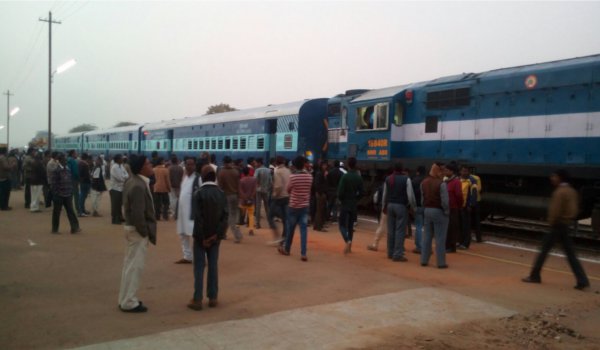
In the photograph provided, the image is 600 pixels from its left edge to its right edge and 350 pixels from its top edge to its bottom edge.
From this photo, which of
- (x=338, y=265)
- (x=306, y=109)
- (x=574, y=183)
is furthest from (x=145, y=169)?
(x=306, y=109)

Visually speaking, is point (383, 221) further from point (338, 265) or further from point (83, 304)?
point (83, 304)

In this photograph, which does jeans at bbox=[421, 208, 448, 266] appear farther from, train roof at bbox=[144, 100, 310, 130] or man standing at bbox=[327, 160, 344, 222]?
train roof at bbox=[144, 100, 310, 130]

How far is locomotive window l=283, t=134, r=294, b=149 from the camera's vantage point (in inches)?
728

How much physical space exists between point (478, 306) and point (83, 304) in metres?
5.03

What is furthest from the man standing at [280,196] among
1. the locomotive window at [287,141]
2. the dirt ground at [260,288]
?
the locomotive window at [287,141]

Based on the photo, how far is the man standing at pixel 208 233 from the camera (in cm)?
585

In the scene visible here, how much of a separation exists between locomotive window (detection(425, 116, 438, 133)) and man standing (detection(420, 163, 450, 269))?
5.39m

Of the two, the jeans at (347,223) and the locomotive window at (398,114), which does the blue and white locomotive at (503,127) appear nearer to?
the locomotive window at (398,114)

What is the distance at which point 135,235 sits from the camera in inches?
229

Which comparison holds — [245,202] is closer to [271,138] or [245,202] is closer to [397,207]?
[397,207]

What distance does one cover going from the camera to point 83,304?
235 inches

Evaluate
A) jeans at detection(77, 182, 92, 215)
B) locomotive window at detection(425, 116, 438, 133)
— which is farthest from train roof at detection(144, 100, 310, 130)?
jeans at detection(77, 182, 92, 215)

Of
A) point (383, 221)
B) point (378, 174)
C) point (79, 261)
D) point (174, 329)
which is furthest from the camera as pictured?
point (378, 174)

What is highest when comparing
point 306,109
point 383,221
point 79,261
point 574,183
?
point 306,109
